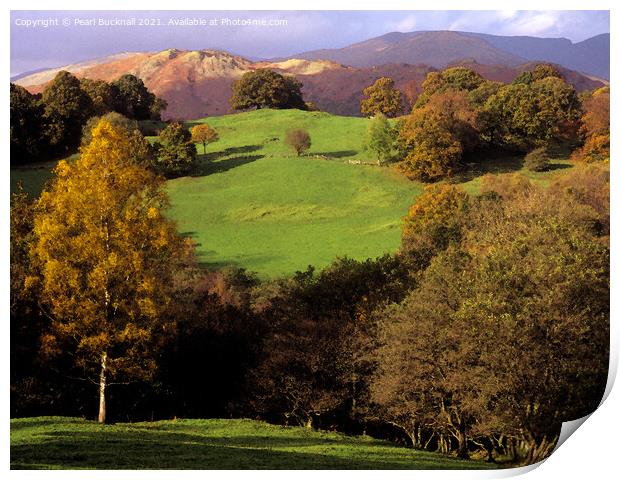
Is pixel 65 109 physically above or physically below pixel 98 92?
below

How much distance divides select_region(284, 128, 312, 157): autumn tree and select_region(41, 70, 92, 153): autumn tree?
2.43 metres

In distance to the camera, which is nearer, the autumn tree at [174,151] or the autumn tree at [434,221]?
the autumn tree at [174,151]

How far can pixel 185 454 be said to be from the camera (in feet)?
36.5

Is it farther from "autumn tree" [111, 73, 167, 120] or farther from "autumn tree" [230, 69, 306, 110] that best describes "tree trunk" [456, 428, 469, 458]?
"autumn tree" [111, 73, 167, 120]

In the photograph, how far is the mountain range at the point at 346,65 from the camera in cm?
1205

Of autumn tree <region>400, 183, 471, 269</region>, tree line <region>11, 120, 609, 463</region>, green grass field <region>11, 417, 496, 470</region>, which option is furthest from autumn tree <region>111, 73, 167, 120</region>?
green grass field <region>11, 417, 496, 470</region>

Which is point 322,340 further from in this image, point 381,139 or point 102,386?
point 102,386

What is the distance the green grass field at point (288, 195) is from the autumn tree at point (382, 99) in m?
0.42

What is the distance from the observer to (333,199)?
12297 mm

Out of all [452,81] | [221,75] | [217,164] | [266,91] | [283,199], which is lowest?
[283,199]

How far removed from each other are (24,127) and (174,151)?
5.75 feet

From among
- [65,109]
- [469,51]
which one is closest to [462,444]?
[469,51]

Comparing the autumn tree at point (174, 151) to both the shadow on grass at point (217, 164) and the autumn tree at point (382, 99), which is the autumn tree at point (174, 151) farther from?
the autumn tree at point (382, 99)

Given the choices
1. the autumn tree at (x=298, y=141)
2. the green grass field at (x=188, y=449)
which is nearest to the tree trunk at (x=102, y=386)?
the green grass field at (x=188, y=449)
